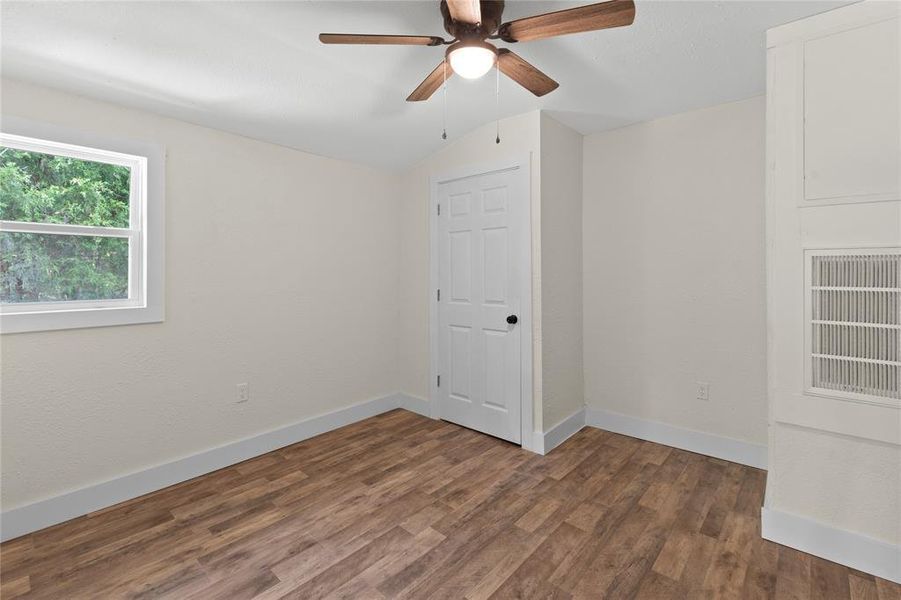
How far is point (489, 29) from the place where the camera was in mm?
1678

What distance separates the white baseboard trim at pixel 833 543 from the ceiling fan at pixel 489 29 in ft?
7.71

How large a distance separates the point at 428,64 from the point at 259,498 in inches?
108

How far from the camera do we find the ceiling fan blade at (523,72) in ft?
5.80

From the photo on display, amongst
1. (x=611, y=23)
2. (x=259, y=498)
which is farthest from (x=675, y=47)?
(x=259, y=498)

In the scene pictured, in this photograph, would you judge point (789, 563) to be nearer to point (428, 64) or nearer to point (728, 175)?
point (728, 175)

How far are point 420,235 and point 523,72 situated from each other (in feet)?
6.91

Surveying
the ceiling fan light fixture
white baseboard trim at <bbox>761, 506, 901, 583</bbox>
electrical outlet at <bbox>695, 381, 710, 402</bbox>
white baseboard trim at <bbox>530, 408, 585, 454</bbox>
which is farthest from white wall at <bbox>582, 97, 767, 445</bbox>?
the ceiling fan light fixture

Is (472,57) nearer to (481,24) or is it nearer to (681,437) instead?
(481,24)

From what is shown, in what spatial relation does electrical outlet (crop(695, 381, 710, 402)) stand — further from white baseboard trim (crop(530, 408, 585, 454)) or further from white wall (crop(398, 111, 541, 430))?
white wall (crop(398, 111, 541, 430))

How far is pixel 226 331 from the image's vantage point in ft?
9.32

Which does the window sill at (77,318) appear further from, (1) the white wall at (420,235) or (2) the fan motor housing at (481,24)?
(2) the fan motor housing at (481,24)

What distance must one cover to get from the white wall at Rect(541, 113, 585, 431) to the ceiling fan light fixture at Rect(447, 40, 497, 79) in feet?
4.52

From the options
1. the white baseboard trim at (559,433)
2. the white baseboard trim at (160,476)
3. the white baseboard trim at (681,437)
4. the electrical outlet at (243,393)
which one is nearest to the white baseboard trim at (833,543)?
the white baseboard trim at (681,437)

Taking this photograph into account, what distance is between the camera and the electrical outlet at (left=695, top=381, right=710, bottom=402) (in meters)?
2.89
